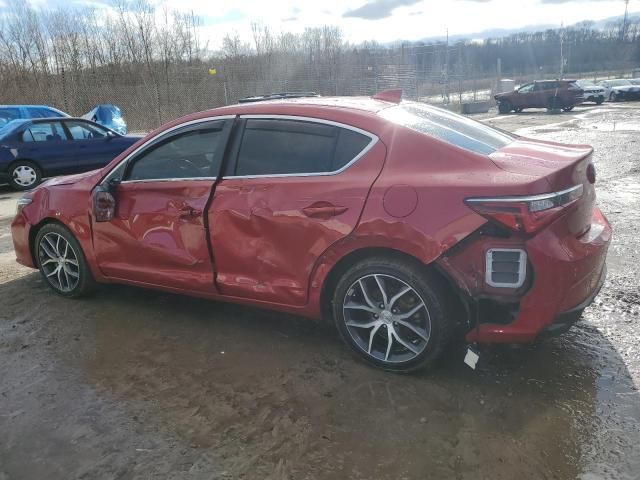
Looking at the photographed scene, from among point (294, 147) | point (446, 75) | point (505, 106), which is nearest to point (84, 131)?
point (294, 147)

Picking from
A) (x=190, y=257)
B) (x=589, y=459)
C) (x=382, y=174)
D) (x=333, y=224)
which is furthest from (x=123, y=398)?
(x=589, y=459)

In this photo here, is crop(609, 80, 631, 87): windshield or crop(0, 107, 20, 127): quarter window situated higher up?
crop(0, 107, 20, 127): quarter window

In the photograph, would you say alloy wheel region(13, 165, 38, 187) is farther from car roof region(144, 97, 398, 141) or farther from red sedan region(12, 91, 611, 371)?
car roof region(144, 97, 398, 141)

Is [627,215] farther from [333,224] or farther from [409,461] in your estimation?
[409,461]

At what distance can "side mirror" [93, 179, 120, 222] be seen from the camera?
13.5ft

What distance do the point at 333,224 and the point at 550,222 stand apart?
46.6 inches

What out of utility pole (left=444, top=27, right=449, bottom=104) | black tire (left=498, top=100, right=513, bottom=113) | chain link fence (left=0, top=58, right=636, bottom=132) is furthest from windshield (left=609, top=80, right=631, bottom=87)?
utility pole (left=444, top=27, right=449, bottom=104)

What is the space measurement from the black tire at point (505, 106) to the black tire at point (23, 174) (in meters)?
24.0

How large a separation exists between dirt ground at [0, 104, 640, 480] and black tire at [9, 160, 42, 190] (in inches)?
306

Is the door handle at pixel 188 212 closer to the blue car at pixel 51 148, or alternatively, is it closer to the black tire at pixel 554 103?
the blue car at pixel 51 148

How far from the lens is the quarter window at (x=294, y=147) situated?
10.6ft

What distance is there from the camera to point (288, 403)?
118 inches

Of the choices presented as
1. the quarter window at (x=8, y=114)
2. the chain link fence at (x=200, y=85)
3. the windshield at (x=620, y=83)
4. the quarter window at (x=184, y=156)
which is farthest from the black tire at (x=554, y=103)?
the quarter window at (x=184, y=156)

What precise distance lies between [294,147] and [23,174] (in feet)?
31.5
